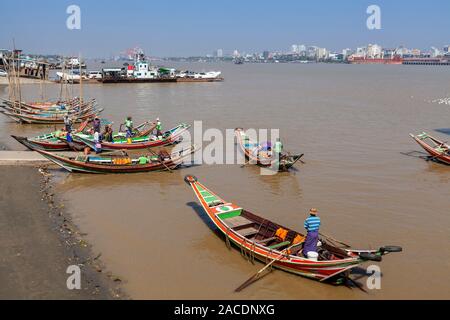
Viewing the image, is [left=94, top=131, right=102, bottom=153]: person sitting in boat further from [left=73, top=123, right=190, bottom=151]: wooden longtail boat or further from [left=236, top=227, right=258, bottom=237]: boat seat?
[left=236, top=227, right=258, bottom=237]: boat seat

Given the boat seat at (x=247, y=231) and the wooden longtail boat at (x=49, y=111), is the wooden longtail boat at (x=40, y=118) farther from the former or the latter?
the boat seat at (x=247, y=231)

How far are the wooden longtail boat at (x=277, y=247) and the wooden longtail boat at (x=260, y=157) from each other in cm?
610

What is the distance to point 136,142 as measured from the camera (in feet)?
71.1

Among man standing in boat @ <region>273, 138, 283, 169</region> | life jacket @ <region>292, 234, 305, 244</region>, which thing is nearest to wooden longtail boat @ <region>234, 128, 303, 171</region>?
man standing in boat @ <region>273, 138, 283, 169</region>

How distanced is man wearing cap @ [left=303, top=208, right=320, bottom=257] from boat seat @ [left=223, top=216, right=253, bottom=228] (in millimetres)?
2506

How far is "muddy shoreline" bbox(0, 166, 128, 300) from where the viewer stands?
8727 millimetres

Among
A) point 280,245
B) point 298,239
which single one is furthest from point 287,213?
point 280,245

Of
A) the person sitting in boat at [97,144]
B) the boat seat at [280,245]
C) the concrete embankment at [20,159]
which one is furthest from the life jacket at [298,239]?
the person sitting in boat at [97,144]

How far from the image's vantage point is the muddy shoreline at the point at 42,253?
8727mm
